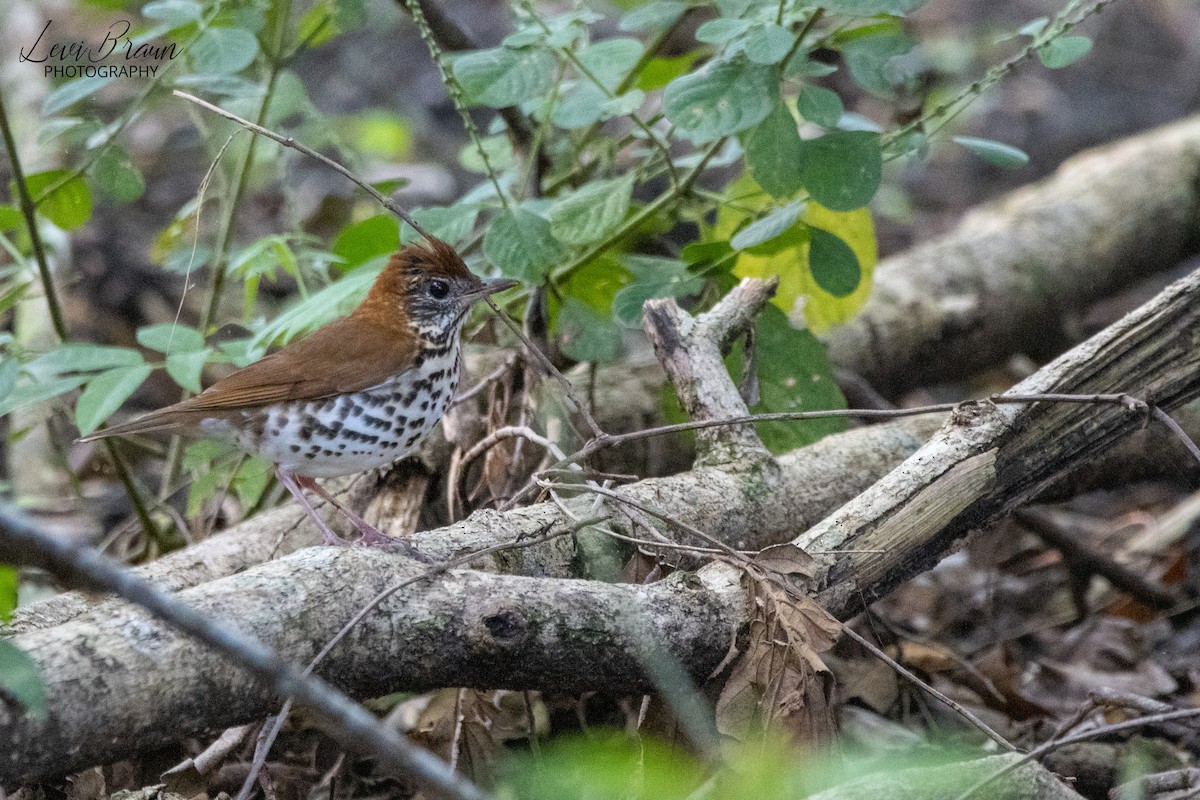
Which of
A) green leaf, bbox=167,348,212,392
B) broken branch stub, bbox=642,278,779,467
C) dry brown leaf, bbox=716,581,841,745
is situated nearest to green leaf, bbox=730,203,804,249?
broken branch stub, bbox=642,278,779,467

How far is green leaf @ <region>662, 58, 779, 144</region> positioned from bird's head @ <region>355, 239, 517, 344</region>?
2.34 feet

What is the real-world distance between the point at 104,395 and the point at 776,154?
189 centimetres

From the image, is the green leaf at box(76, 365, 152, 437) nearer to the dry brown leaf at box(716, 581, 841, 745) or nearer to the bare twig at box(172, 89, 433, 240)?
the bare twig at box(172, 89, 433, 240)

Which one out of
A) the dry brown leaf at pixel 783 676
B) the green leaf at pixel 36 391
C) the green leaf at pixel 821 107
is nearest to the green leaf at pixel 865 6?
the green leaf at pixel 821 107

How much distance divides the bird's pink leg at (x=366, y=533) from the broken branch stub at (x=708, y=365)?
2.90ft

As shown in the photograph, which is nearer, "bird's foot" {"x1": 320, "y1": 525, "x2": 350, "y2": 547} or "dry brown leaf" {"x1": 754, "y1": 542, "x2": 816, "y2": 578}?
"dry brown leaf" {"x1": 754, "y1": 542, "x2": 816, "y2": 578}

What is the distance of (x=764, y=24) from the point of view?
3.04 m

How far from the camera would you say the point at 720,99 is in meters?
3.07

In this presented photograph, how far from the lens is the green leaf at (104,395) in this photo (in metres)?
3.10

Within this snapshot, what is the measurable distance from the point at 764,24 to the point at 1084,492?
2.09m

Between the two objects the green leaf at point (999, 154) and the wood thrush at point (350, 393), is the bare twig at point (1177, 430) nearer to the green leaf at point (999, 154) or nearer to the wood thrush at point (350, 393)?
the green leaf at point (999, 154)

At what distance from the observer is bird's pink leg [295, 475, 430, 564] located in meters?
2.52

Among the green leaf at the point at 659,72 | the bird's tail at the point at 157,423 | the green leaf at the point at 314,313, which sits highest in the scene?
the green leaf at the point at 659,72

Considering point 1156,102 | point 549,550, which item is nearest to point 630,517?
point 549,550
